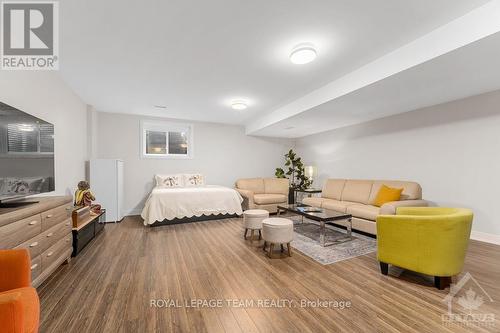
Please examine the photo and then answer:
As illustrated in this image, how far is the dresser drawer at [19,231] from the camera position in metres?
1.54

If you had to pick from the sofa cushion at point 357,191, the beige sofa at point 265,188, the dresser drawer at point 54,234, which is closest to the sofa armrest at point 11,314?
the dresser drawer at point 54,234

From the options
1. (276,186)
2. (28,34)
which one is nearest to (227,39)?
(28,34)

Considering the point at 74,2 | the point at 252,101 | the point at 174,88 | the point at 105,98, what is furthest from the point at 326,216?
the point at 105,98

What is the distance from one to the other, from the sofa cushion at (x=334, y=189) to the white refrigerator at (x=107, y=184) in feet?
15.9

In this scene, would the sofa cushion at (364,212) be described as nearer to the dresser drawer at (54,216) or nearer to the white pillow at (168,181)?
the white pillow at (168,181)

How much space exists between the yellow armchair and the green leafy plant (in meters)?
3.83

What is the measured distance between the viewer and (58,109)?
3219mm

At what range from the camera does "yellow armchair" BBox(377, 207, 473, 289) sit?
196cm

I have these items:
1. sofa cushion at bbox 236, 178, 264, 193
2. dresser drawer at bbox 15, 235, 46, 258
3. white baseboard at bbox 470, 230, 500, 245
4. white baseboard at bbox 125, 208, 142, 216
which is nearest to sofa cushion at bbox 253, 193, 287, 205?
sofa cushion at bbox 236, 178, 264, 193

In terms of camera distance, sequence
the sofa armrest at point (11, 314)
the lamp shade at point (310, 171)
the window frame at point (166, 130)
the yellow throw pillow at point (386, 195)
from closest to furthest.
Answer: the sofa armrest at point (11, 314)
the yellow throw pillow at point (386, 195)
the window frame at point (166, 130)
the lamp shade at point (310, 171)

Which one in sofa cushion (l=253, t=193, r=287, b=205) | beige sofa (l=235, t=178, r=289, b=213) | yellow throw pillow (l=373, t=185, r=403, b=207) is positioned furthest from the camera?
beige sofa (l=235, t=178, r=289, b=213)

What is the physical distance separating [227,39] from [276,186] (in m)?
4.37

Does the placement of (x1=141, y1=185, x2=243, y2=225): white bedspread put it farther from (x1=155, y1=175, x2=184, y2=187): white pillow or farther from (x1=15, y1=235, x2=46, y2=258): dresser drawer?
(x1=15, y1=235, x2=46, y2=258): dresser drawer

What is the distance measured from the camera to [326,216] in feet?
10.6
